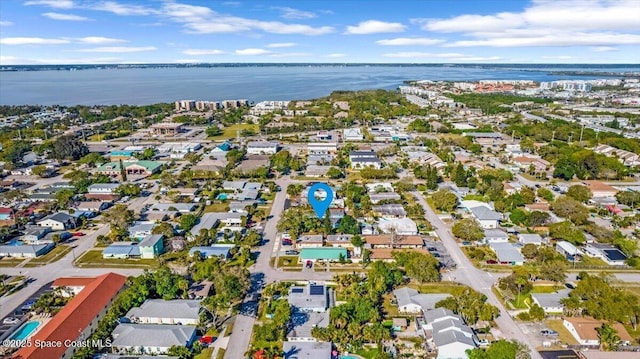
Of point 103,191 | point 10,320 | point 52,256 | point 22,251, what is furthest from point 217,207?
point 10,320

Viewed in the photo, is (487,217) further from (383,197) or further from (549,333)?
(549,333)

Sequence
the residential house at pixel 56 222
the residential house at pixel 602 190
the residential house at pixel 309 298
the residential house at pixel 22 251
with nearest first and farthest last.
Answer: the residential house at pixel 309 298 → the residential house at pixel 22 251 → the residential house at pixel 56 222 → the residential house at pixel 602 190

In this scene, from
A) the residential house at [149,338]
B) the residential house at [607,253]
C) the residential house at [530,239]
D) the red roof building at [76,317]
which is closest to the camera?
the red roof building at [76,317]

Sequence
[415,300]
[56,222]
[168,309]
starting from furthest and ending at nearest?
[56,222] → [415,300] → [168,309]

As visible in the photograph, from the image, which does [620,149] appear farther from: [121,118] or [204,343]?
[121,118]

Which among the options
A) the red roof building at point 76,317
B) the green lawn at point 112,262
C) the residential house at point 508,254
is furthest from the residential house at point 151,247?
the residential house at point 508,254

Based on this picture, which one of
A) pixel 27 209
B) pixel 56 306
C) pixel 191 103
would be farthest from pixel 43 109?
pixel 56 306

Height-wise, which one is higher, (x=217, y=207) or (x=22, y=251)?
(x=217, y=207)

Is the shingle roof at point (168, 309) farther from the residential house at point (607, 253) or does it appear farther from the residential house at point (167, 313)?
the residential house at point (607, 253)
